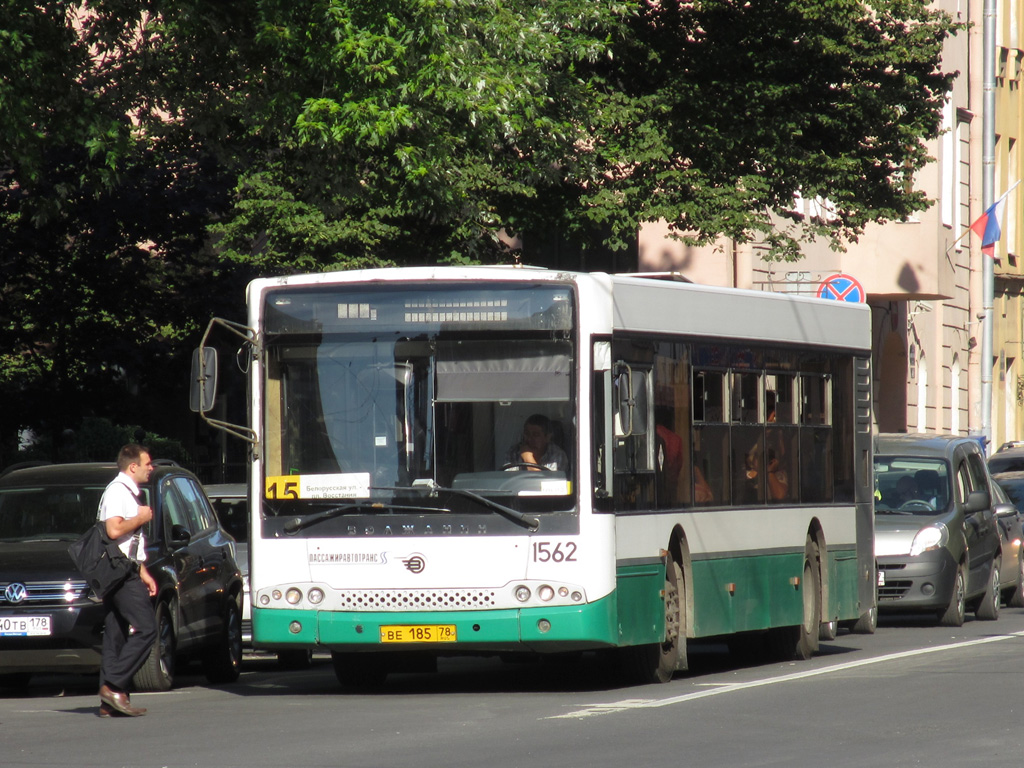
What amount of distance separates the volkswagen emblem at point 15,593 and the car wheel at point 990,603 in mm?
11110

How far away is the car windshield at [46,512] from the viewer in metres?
14.9

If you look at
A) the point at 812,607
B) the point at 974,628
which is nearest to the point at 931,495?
the point at 974,628

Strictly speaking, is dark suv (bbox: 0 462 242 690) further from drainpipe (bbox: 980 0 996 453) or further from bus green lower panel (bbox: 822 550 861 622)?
drainpipe (bbox: 980 0 996 453)

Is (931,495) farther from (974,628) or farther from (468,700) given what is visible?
(468,700)

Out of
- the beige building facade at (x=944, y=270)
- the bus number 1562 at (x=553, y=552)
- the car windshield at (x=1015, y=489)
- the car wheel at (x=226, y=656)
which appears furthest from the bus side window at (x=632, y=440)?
the car windshield at (x=1015, y=489)

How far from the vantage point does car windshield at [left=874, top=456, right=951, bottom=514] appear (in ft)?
67.8

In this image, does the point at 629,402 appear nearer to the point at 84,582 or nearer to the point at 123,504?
the point at 123,504

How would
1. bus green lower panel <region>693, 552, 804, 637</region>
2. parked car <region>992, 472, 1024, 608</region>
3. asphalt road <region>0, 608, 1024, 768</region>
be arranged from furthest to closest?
parked car <region>992, 472, 1024, 608</region> → bus green lower panel <region>693, 552, 804, 637</region> → asphalt road <region>0, 608, 1024, 768</region>

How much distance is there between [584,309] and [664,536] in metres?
1.72

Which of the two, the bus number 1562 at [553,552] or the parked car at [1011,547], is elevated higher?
the bus number 1562 at [553,552]

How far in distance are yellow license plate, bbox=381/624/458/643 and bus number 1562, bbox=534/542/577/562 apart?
2.23ft

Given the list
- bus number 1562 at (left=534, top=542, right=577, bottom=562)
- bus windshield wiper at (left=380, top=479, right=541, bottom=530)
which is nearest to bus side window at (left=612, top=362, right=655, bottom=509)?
bus number 1562 at (left=534, top=542, right=577, bottom=562)

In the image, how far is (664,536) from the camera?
13383 mm

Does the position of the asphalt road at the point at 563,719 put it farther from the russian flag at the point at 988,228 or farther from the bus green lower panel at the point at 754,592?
the russian flag at the point at 988,228
